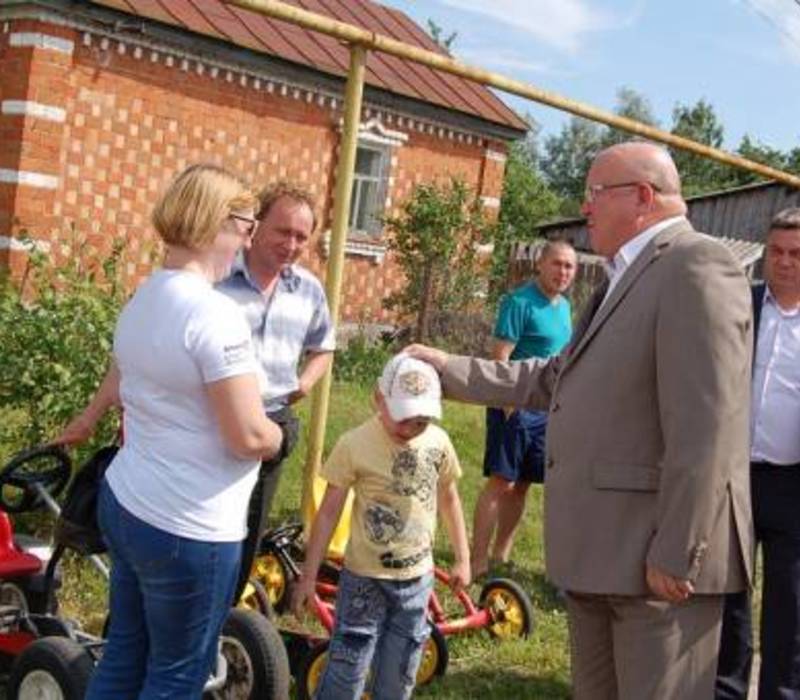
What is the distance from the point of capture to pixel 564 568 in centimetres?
315

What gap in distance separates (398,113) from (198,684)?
13.4 meters

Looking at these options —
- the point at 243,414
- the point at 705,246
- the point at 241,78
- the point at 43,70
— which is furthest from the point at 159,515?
the point at 241,78

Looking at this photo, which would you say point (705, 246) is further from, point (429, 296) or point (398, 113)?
point (398, 113)

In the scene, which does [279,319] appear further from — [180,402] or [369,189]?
[369,189]

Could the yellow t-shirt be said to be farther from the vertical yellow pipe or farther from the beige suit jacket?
the vertical yellow pipe

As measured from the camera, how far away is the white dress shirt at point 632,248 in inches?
122

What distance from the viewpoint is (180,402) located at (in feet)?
9.43

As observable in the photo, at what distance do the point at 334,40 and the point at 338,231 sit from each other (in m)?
6.74

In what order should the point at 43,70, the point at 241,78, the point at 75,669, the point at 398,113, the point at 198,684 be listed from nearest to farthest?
the point at 198,684 < the point at 75,669 < the point at 43,70 < the point at 241,78 < the point at 398,113

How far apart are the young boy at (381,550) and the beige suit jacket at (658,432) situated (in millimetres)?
734

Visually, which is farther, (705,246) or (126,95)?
(126,95)

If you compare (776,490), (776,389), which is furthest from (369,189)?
(776,490)

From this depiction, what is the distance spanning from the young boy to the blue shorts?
7.51ft

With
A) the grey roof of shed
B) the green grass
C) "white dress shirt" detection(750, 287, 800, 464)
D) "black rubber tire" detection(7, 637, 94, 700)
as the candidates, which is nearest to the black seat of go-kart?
"black rubber tire" detection(7, 637, 94, 700)
